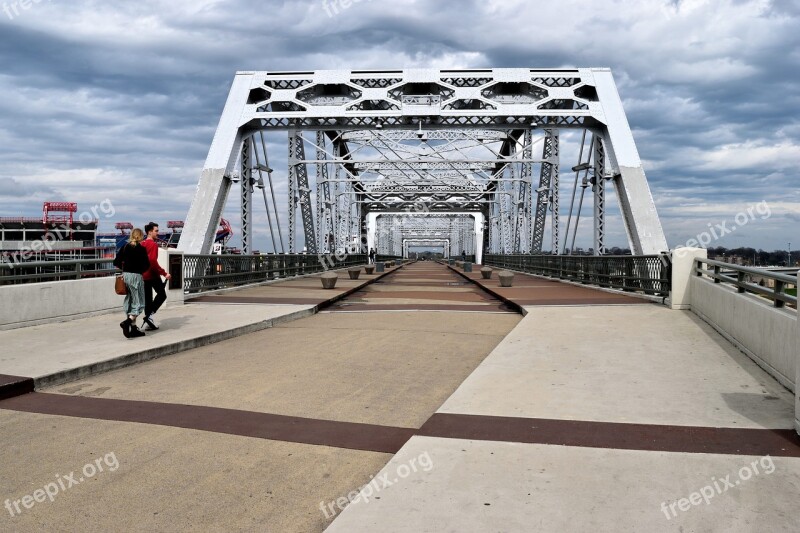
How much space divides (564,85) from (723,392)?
2154cm

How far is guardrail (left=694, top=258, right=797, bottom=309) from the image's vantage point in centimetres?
650

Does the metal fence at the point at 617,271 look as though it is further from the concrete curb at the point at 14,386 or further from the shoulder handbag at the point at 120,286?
the concrete curb at the point at 14,386

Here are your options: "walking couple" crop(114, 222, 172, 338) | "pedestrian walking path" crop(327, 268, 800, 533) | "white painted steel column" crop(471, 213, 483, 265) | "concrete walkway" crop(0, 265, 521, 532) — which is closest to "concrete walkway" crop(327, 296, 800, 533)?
"pedestrian walking path" crop(327, 268, 800, 533)

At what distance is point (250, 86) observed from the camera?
994 inches

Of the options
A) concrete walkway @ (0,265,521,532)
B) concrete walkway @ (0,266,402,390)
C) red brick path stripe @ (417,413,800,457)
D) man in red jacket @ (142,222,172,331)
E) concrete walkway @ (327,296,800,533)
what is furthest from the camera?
man in red jacket @ (142,222,172,331)

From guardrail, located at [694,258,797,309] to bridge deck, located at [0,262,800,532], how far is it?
0.86 m

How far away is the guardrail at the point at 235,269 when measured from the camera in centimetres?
→ 1786

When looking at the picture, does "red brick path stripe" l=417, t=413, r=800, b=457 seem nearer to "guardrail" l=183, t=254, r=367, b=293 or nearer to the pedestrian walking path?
the pedestrian walking path

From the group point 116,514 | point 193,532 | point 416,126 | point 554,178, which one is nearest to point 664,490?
point 193,532

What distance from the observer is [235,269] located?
21.9 m

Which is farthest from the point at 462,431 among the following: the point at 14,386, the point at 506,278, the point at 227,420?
the point at 506,278

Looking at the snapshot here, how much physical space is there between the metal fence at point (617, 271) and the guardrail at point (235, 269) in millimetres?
12288

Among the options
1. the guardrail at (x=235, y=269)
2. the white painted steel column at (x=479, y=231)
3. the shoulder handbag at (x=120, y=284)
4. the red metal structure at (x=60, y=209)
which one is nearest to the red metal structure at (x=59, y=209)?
the red metal structure at (x=60, y=209)

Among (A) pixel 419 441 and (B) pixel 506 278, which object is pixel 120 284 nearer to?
(A) pixel 419 441
